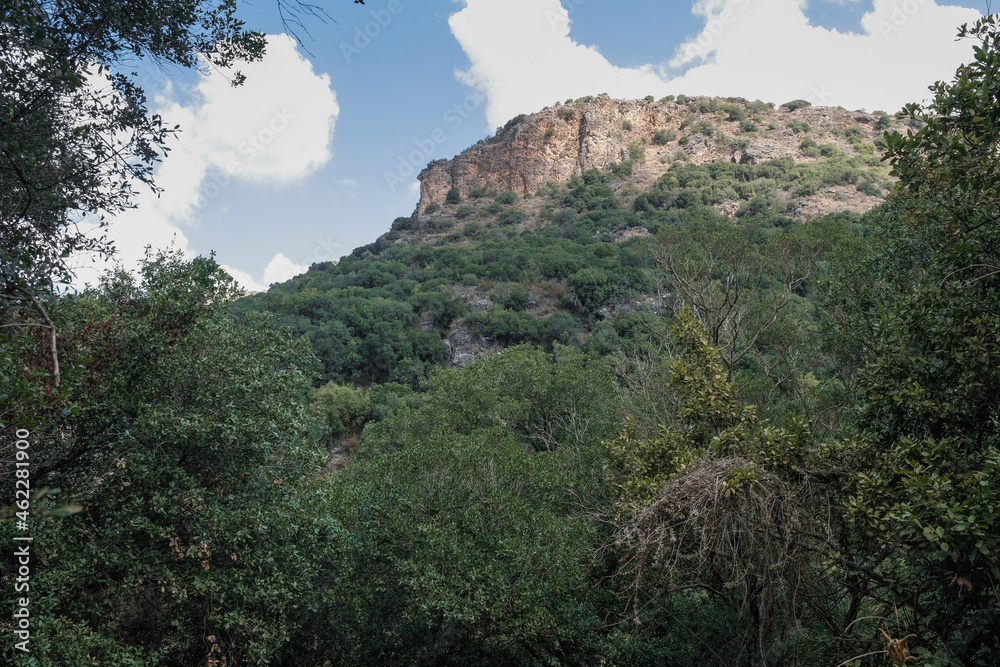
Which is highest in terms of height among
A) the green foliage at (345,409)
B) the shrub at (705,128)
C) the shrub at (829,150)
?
the shrub at (705,128)

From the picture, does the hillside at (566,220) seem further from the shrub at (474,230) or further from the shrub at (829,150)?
the shrub at (829,150)

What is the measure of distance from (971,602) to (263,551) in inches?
242

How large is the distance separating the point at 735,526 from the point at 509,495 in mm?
4895

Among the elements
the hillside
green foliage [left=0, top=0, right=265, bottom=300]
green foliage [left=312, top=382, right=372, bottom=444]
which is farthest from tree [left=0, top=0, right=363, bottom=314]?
green foliage [left=312, top=382, right=372, bottom=444]

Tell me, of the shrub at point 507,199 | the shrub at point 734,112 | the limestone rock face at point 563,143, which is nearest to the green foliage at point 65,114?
the shrub at point 507,199

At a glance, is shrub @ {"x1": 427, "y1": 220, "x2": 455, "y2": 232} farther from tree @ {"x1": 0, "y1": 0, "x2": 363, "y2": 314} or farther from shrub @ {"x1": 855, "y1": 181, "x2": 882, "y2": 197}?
tree @ {"x1": 0, "y1": 0, "x2": 363, "y2": 314}

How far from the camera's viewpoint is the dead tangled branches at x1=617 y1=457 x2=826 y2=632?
202 inches

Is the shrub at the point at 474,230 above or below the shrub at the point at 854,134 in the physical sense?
above

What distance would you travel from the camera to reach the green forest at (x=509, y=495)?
14.9 feet

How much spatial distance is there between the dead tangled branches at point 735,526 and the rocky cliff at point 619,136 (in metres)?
76.1

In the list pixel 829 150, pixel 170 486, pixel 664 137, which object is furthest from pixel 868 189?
pixel 170 486

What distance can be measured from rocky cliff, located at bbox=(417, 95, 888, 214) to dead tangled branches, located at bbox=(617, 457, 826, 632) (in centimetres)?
7606

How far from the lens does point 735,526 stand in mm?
5219

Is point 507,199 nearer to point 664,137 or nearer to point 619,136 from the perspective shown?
point 619,136
